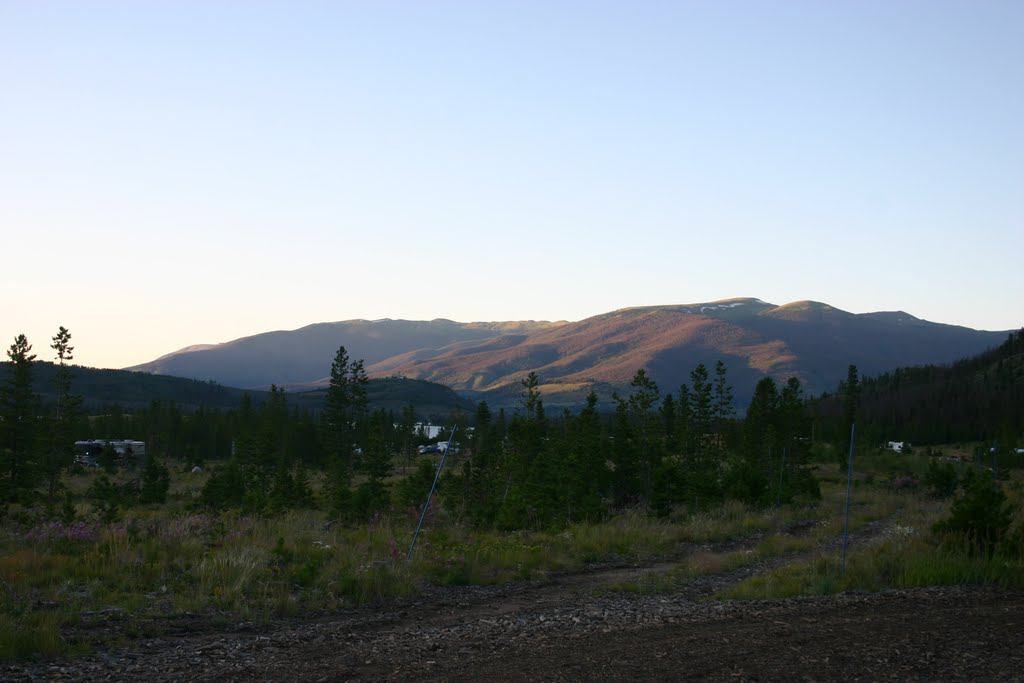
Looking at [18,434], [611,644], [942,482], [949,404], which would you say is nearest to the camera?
[611,644]

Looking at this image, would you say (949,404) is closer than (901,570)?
No

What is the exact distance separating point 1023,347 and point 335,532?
118 m

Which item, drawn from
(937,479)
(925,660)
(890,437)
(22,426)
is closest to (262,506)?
(22,426)

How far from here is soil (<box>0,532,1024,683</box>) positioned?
7621mm

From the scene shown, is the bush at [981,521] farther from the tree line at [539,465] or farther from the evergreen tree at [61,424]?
the evergreen tree at [61,424]

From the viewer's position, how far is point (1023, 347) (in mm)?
109375

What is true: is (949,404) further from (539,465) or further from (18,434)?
(18,434)

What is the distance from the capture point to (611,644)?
8.66 m

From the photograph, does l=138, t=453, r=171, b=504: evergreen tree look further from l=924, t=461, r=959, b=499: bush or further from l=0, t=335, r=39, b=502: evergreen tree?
l=924, t=461, r=959, b=499: bush

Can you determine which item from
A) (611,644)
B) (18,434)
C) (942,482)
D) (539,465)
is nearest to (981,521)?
(611,644)

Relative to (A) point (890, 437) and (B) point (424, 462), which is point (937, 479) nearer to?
(B) point (424, 462)

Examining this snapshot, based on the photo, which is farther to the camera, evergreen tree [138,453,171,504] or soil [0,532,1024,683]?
evergreen tree [138,453,171,504]

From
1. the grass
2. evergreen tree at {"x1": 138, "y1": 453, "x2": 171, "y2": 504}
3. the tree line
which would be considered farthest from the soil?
evergreen tree at {"x1": 138, "y1": 453, "x2": 171, "y2": 504}

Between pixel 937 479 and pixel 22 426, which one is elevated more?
pixel 22 426
